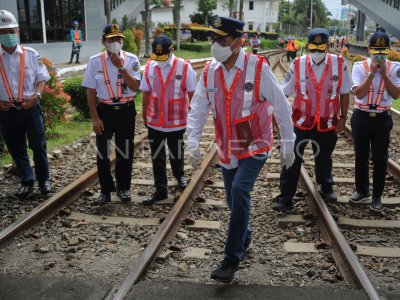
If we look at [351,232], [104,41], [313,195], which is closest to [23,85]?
[104,41]

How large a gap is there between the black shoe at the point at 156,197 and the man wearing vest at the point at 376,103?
2.47 m

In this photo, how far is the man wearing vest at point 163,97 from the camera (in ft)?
18.4

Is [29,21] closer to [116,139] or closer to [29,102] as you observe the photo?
[29,102]

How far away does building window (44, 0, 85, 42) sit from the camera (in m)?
23.6

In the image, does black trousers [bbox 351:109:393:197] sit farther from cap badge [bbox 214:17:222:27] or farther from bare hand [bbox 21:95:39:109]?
bare hand [bbox 21:95:39:109]

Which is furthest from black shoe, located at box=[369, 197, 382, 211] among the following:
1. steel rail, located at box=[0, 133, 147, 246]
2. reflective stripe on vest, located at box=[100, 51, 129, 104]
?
steel rail, located at box=[0, 133, 147, 246]

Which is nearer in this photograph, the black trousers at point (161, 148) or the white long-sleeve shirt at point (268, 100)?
the white long-sleeve shirt at point (268, 100)

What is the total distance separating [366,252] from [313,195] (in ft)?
4.33

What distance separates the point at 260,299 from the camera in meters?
3.60

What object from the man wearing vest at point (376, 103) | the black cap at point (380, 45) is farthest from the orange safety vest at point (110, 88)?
the black cap at point (380, 45)

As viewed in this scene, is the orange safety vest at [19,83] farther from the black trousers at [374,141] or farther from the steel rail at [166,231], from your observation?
the black trousers at [374,141]

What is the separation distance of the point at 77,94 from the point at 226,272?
7.91 metres

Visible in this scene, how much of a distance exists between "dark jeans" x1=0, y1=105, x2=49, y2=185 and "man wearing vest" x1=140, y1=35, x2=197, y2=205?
1400 millimetres

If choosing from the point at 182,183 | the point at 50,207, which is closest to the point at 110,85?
the point at 50,207
